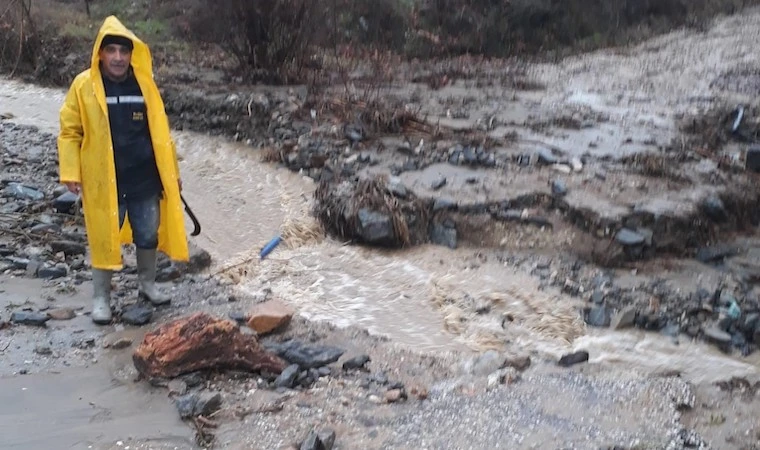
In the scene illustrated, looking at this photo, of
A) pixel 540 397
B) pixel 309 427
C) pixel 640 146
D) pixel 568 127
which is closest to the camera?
pixel 309 427

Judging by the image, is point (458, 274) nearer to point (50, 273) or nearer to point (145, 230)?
point (145, 230)

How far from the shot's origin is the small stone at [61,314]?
13.8ft

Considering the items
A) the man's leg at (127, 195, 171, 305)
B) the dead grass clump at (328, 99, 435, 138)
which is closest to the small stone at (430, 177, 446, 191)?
the dead grass clump at (328, 99, 435, 138)

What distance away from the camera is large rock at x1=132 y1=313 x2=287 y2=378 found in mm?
3584

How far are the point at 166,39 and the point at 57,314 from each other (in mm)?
11287

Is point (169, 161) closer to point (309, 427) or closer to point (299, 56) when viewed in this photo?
point (309, 427)

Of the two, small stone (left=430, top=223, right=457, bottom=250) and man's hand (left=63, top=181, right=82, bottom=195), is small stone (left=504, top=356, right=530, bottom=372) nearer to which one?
small stone (left=430, top=223, right=457, bottom=250)

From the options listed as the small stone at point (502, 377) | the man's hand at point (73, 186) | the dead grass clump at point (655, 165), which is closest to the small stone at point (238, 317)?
the man's hand at point (73, 186)

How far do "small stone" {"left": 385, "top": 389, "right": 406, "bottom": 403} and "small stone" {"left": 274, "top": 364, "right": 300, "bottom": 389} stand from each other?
0.46 m

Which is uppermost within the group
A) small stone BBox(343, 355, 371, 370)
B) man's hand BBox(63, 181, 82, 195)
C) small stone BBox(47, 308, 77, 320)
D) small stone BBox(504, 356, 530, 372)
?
man's hand BBox(63, 181, 82, 195)

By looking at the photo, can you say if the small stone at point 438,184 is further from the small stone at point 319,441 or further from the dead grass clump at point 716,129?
the small stone at point 319,441

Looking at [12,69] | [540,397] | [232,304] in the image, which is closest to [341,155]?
[232,304]

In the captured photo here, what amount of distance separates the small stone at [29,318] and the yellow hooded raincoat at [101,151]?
1.39 ft

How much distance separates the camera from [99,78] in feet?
12.8
